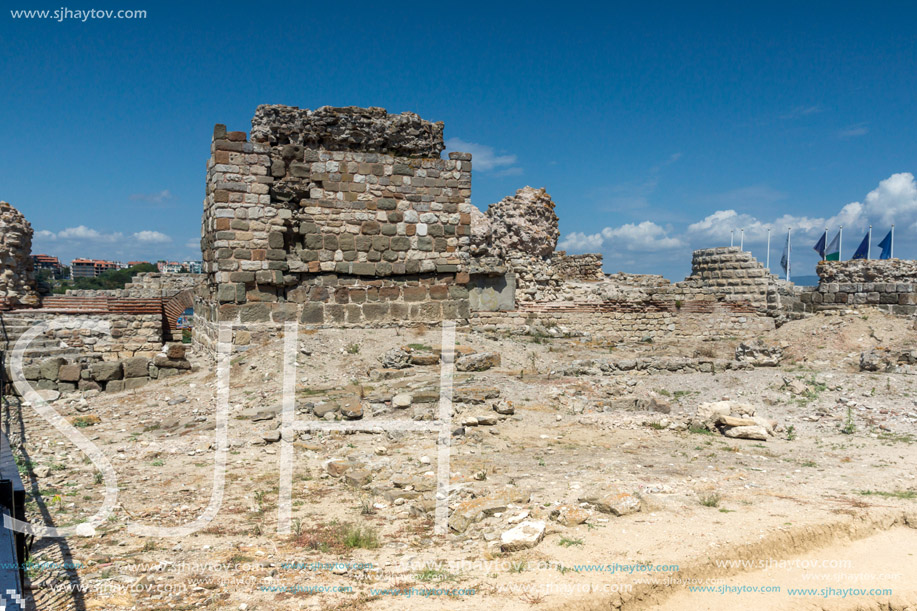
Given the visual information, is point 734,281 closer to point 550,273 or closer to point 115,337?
point 550,273

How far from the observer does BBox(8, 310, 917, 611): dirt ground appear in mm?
3270

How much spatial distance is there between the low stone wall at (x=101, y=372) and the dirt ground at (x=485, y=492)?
40 cm

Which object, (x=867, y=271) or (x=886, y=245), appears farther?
(x=886, y=245)

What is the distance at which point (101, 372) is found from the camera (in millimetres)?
8945

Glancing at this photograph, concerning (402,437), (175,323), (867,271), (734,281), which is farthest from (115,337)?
(867,271)

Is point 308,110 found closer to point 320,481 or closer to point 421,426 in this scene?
point 421,426

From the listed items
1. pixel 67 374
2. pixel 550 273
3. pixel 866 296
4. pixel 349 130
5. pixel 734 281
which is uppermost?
pixel 349 130

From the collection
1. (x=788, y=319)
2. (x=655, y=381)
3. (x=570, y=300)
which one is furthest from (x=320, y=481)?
(x=788, y=319)

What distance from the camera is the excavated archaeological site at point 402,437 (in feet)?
11.1

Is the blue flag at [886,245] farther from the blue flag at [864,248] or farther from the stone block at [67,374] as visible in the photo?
the stone block at [67,374]

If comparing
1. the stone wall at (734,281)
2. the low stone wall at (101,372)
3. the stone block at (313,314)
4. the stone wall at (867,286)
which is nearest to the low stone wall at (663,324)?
the stone wall at (734,281)

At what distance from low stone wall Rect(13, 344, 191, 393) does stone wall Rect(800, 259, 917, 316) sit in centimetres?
1594

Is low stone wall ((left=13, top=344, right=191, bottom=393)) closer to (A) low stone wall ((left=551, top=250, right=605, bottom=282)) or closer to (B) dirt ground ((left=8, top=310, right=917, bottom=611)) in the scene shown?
(B) dirt ground ((left=8, top=310, right=917, bottom=611))

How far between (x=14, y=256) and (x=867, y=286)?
2380 cm
